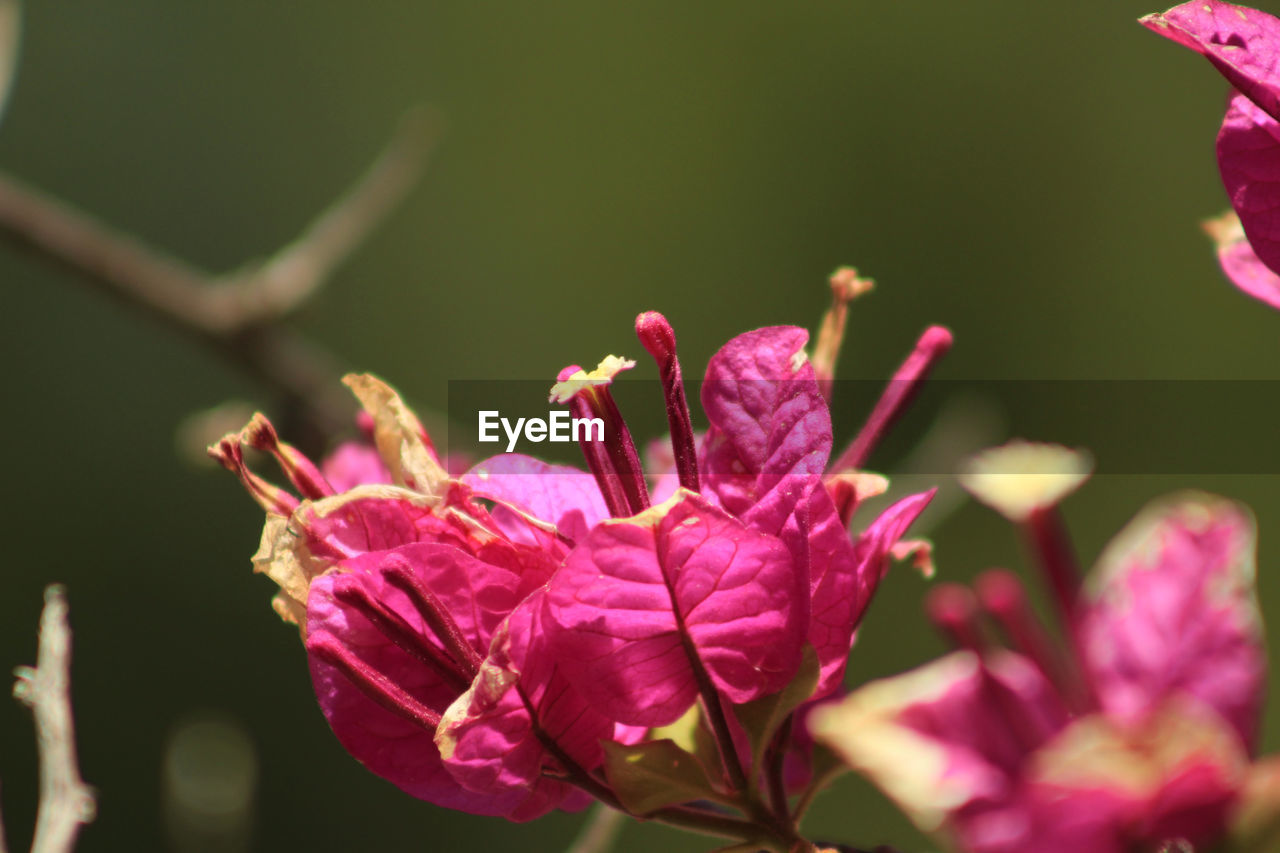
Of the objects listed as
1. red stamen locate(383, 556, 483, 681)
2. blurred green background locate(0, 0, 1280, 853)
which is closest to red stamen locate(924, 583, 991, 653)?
red stamen locate(383, 556, 483, 681)

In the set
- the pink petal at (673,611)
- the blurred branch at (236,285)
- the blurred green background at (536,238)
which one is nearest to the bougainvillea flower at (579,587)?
the pink petal at (673,611)

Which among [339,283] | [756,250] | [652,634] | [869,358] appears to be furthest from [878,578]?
[339,283]

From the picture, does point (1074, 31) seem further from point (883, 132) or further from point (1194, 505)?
point (1194, 505)

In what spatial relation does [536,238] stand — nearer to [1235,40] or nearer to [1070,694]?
[1070,694]

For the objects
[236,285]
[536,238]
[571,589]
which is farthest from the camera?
[536,238]

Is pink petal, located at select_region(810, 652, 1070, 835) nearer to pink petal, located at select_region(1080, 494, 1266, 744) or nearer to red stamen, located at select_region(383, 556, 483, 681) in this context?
pink petal, located at select_region(1080, 494, 1266, 744)

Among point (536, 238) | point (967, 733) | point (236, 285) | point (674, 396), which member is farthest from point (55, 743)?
point (536, 238)
